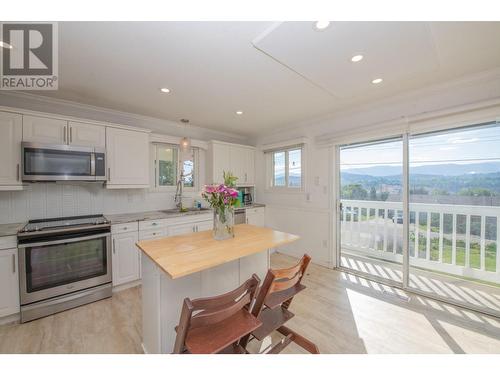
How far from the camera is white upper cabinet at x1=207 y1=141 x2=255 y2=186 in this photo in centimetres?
377

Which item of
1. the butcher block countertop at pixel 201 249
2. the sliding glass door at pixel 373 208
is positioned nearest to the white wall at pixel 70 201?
the butcher block countertop at pixel 201 249

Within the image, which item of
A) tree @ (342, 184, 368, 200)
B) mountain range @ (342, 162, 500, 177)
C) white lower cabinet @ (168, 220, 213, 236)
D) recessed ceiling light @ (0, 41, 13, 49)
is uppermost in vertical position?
recessed ceiling light @ (0, 41, 13, 49)

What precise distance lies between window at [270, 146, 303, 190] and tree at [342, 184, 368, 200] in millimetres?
748

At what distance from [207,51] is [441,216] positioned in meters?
3.34

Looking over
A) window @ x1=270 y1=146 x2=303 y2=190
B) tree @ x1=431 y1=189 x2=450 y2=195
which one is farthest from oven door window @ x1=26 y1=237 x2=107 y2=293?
tree @ x1=431 y1=189 x2=450 y2=195

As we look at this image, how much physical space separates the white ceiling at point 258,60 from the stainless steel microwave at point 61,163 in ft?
2.29

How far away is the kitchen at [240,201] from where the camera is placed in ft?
4.62

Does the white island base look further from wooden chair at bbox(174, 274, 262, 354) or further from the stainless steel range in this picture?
the stainless steel range

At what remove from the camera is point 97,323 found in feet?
6.36

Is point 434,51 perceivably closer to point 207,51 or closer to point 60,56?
point 207,51

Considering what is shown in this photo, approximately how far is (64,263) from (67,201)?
2.88 feet

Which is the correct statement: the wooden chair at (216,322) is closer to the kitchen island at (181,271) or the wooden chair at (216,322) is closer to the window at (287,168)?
the kitchen island at (181,271)
